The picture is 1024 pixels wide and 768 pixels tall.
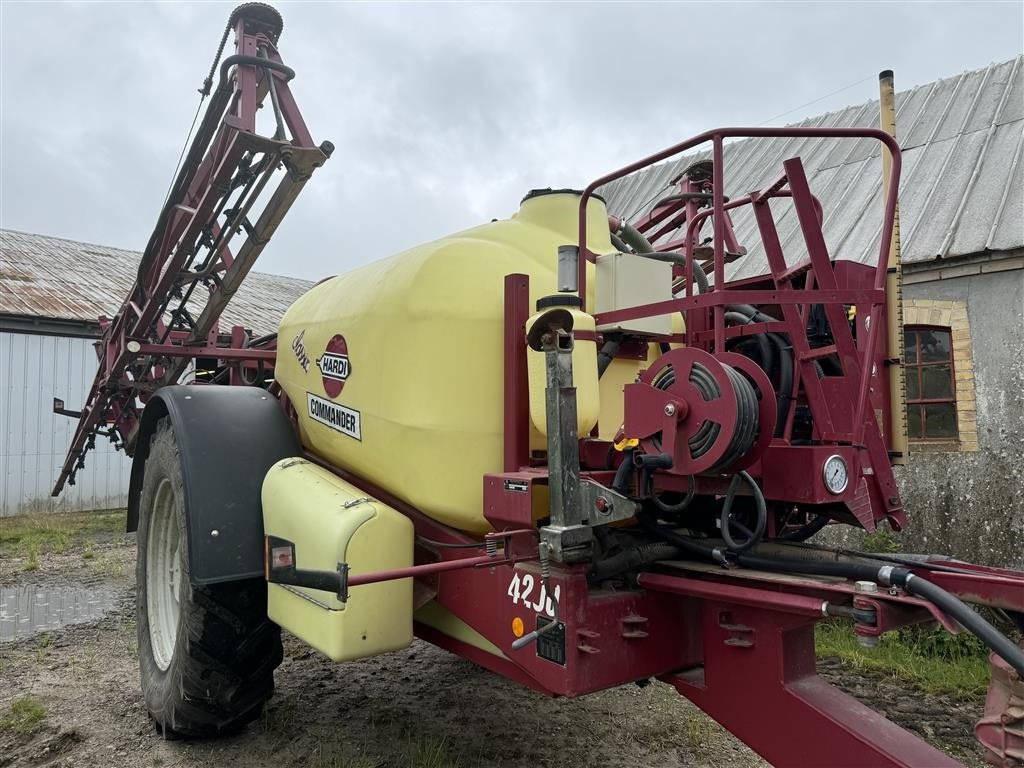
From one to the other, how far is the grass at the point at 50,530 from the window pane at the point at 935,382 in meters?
8.54

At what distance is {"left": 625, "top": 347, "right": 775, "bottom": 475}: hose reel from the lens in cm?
204

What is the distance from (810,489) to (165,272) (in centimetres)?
500

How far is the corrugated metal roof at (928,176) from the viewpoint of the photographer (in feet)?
21.1

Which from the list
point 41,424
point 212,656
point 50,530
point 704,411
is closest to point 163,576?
point 212,656

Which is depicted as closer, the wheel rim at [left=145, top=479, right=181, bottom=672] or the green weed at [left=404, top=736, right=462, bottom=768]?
the green weed at [left=404, top=736, right=462, bottom=768]

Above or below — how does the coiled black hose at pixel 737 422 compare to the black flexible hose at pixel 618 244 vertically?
below

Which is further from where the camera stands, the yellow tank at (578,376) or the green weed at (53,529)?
the green weed at (53,529)

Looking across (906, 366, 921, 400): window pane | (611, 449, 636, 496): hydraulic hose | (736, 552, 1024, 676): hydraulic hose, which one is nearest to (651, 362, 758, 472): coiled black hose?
(611, 449, 636, 496): hydraulic hose

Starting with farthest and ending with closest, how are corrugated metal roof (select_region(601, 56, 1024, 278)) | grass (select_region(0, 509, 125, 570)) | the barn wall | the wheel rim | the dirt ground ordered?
the barn wall, grass (select_region(0, 509, 125, 570)), corrugated metal roof (select_region(601, 56, 1024, 278)), the wheel rim, the dirt ground

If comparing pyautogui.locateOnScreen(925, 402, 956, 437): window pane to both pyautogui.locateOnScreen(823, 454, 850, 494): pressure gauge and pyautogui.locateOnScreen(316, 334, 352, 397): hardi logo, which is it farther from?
pyautogui.locateOnScreen(316, 334, 352, 397): hardi logo

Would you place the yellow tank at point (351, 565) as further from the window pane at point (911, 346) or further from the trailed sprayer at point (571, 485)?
the window pane at point (911, 346)

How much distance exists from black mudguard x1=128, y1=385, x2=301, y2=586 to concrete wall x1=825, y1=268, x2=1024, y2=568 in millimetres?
5203

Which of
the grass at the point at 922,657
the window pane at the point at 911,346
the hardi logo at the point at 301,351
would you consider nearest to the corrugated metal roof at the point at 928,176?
the window pane at the point at 911,346

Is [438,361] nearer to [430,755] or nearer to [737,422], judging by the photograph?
[737,422]
